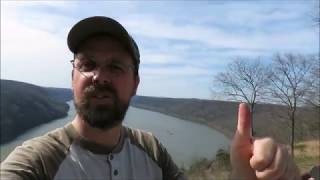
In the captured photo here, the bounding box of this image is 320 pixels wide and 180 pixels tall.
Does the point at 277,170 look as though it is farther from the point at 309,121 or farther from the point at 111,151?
the point at 309,121

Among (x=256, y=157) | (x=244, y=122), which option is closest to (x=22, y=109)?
(x=244, y=122)

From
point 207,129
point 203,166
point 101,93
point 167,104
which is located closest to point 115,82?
point 101,93

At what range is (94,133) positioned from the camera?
8.00 ft

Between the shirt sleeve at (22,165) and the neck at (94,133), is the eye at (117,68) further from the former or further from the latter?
the shirt sleeve at (22,165)

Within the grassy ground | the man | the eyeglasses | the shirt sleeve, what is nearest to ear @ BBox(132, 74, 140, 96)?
the man

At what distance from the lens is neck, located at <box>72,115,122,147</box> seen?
2416 millimetres

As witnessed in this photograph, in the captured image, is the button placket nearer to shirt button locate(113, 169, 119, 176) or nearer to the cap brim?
shirt button locate(113, 169, 119, 176)

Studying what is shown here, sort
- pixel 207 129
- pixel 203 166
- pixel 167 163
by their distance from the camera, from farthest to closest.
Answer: pixel 207 129 → pixel 203 166 → pixel 167 163

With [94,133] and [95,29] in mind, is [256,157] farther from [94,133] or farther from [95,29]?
[95,29]

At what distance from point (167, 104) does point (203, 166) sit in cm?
6370

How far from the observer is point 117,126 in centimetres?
256

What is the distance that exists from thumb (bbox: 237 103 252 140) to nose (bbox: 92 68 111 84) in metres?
1.06

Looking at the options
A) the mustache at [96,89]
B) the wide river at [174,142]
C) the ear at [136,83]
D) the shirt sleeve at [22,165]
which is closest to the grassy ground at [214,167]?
the wide river at [174,142]

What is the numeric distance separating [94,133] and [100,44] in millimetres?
472
